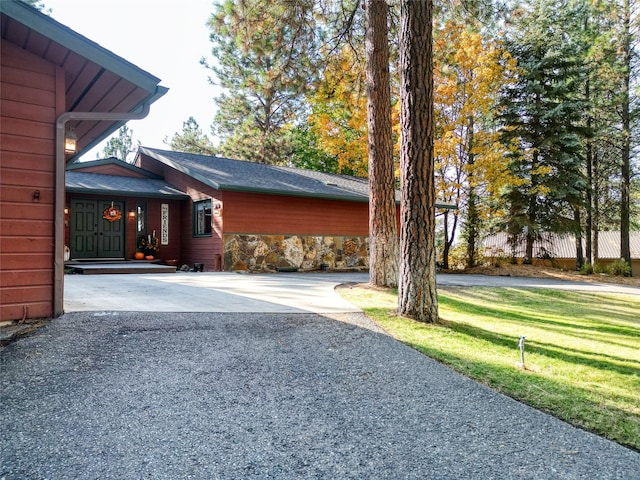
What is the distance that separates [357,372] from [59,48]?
4.04 m

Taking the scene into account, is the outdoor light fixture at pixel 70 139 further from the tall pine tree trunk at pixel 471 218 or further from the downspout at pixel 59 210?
the tall pine tree trunk at pixel 471 218

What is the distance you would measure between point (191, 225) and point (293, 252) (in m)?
3.28

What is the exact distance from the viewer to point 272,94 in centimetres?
934

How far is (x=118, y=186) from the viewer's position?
12.0 m

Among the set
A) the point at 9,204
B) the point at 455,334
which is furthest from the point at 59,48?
the point at 455,334

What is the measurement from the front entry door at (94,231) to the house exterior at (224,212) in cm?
3

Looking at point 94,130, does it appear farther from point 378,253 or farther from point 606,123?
point 606,123

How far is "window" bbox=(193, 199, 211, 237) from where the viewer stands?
476 inches

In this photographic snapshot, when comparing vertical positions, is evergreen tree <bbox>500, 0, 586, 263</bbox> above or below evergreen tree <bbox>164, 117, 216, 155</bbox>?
below

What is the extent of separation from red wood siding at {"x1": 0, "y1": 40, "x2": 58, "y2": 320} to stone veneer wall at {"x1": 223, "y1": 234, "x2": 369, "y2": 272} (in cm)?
720

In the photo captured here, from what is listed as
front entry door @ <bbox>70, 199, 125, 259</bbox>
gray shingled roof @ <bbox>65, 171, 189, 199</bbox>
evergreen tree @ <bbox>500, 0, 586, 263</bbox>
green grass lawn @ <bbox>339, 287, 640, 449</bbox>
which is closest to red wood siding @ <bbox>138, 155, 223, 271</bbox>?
gray shingled roof @ <bbox>65, 171, 189, 199</bbox>

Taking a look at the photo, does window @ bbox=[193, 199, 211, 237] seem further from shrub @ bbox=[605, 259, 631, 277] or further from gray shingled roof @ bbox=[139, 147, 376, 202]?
shrub @ bbox=[605, 259, 631, 277]

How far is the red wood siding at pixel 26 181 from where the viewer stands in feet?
12.8

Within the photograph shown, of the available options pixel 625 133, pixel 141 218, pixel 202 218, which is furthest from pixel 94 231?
pixel 625 133
